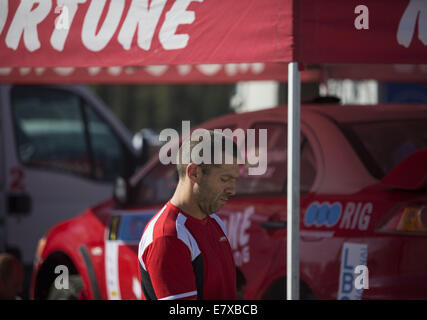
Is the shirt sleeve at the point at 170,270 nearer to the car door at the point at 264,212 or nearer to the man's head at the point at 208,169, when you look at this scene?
the man's head at the point at 208,169

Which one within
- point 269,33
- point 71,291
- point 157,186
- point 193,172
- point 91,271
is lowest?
point 71,291

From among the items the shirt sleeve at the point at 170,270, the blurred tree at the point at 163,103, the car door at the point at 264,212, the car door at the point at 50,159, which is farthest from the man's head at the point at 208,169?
the blurred tree at the point at 163,103

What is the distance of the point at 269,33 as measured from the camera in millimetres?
4672

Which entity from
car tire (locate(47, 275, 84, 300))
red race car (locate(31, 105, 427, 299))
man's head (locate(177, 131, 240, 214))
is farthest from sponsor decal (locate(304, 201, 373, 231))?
car tire (locate(47, 275, 84, 300))

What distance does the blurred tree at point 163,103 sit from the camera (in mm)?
37250

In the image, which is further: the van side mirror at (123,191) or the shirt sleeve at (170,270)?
the van side mirror at (123,191)

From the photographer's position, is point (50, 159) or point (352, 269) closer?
point (352, 269)

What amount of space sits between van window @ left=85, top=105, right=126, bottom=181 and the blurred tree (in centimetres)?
2758

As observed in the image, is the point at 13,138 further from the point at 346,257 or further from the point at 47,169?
the point at 346,257

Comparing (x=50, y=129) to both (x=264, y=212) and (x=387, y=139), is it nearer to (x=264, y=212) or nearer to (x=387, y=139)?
(x=264, y=212)

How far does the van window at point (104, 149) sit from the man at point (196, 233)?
5343 mm

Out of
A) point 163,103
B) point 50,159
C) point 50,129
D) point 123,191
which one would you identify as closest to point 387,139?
point 123,191

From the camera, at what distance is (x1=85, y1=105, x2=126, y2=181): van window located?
884 cm

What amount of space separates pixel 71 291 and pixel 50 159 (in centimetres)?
222
